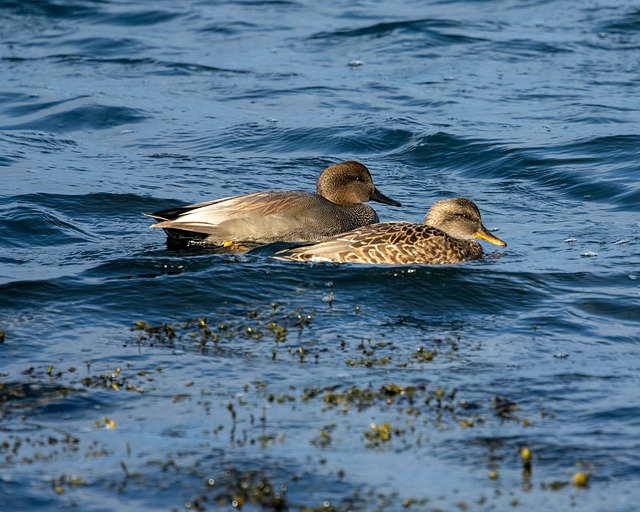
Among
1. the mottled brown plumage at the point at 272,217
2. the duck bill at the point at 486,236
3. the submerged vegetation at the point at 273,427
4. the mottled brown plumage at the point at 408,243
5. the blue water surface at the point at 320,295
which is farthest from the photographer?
the mottled brown plumage at the point at 272,217

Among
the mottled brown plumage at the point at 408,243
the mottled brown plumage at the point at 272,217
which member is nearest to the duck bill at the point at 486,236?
the mottled brown plumage at the point at 408,243

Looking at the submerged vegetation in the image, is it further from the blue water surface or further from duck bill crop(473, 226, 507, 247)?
duck bill crop(473, 226, 507, 247)

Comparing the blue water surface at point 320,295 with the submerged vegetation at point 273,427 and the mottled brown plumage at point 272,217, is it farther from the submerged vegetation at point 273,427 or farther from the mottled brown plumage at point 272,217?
the mottled brown plumage at point 272,217

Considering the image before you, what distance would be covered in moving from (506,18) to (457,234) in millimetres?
11713

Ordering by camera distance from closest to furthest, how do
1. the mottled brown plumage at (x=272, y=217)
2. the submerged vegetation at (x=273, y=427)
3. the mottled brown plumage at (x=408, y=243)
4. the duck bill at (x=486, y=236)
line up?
the submerged vegetation at (x=273, y=427) < the mottled brown plumage at (x=408, y=243) < the duck bill at (x=486, y=236) < the mottled brown plumage at (x=272, y=217)

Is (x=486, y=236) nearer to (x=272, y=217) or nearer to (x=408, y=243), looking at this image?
(x=408, y=243)

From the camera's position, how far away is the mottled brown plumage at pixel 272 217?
10266 mm

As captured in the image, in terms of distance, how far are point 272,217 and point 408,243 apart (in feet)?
4.48

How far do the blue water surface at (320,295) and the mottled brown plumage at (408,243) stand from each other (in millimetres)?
195

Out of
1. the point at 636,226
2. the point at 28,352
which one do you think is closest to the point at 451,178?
the point at 636,226

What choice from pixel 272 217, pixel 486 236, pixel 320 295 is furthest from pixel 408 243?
pixel 272 217

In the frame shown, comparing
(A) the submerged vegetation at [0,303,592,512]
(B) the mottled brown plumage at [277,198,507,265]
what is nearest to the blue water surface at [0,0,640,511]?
(A) the submerged vegetation at [0,303,592,512]

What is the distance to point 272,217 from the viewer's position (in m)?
10.4

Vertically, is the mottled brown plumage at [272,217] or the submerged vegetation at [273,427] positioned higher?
the mottled brown plumage at [272,217]
